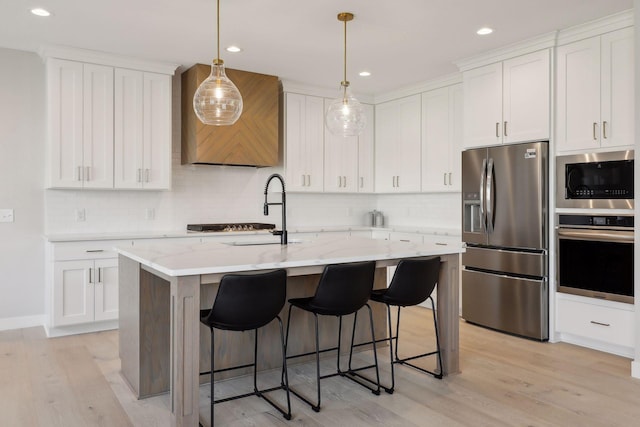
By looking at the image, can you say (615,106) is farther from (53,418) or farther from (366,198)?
(53,418)

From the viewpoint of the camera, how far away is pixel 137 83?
15.8 feet

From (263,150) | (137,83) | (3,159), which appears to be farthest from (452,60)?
(3,159)

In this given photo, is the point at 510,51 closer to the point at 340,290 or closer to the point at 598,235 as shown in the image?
the point at 598,235

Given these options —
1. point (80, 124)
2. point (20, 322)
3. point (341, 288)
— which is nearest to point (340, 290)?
point (341, 288)

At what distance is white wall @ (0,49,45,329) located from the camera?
14.9ft

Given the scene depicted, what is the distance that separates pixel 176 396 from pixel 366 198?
4.77 meters

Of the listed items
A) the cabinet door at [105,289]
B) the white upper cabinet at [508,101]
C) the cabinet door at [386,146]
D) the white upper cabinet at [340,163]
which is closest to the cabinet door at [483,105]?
the white upper cabinet at [508,101]

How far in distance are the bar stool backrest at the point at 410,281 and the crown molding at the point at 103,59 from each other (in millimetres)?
3252

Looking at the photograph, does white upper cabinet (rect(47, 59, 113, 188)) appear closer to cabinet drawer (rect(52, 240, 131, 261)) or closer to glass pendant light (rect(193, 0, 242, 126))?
cabinet drawer (rect(52, 240, 131, 261))

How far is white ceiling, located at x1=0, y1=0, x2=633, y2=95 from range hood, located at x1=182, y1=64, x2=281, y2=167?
7.7 inches

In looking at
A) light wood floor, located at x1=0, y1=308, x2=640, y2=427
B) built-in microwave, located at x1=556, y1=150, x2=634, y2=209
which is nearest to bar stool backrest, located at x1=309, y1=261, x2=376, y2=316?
light wood floor, located at x1=0, y1=308, x2=640, y2=427

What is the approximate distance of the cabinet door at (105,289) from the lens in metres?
4.42

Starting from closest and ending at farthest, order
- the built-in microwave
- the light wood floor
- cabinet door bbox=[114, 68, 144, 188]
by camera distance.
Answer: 1. the light wood floor
2. the built-in microwave
3. cabinet door bbox=[114, 68, 144, 188]

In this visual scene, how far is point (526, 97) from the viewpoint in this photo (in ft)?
14.1
